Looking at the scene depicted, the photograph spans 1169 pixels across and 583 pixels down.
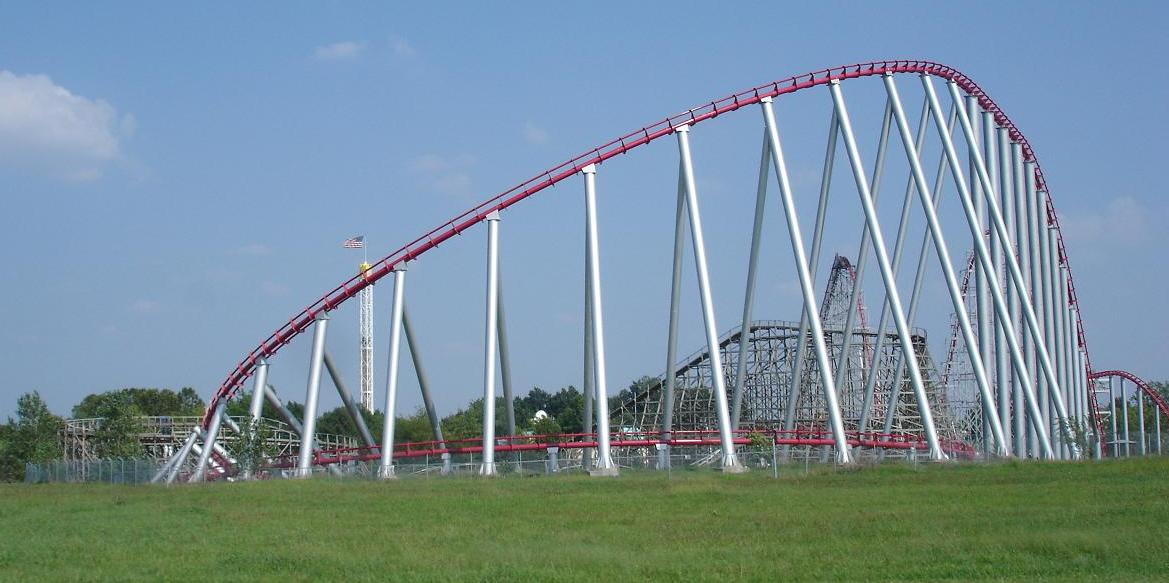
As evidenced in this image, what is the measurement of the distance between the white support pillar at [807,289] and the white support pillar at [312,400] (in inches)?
628

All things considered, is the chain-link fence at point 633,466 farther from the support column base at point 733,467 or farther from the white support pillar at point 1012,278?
the white support pillar at point 1012,278

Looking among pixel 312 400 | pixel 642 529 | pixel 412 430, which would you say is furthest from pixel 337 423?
pixel 642 529

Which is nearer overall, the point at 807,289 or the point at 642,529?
the point at 642,529

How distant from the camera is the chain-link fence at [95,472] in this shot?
4250 cm

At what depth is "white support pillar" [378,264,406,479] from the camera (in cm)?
3641

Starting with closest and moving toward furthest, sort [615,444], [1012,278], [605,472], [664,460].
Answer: [605,472] < [664,460] < [615,444] < [1012,278]

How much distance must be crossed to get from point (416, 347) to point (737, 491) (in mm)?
19457

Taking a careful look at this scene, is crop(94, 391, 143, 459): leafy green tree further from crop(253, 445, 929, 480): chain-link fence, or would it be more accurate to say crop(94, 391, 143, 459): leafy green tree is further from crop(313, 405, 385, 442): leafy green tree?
crop(313, 405, 385, 442): leafy green tree

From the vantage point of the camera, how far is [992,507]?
72.7 ft

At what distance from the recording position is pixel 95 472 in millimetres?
44812

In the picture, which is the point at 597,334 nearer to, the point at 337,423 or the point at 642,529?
the point at 642,529

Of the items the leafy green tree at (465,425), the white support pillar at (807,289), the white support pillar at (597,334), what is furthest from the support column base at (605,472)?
the leafy green tree at (465,425)

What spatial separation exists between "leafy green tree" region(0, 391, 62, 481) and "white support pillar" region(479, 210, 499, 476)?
29.8 meters

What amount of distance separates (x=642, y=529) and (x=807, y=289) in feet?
48.9
